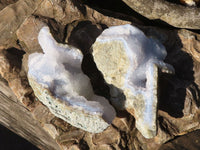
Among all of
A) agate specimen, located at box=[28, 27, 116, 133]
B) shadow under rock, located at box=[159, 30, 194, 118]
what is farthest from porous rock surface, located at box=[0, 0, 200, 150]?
agate specimen, located at box=[28, 27, 116, 133]

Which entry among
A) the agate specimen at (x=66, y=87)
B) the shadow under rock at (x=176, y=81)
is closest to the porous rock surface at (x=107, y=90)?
the shadow under rock at (x=176, y=81)

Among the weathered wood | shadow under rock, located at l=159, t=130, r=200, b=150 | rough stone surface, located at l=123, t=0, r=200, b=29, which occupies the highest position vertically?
rough stone surface, located at l=123, t=0, r=200, b=29

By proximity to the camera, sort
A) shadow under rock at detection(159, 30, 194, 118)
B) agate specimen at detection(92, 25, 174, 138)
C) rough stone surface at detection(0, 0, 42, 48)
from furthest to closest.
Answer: rough stone surface at detection(0, 0, 42, 48)
shadow under rock at detection(159, 30, 194, 118)
agate specimen at detection(92, 25, 174, 138)

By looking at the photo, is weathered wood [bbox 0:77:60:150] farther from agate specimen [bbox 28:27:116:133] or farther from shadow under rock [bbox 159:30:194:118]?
shadow under rock [bbox 159:30:194:118]

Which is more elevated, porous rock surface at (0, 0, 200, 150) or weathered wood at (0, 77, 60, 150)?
porous rock surface at (0, 0, 200, 150)

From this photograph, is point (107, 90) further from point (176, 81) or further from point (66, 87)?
point (176, 81)

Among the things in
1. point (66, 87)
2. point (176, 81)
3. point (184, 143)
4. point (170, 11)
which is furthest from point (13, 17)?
point (184, 143)

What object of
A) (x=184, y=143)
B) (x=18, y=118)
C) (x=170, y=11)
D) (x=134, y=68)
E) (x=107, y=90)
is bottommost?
(x=18, y=118)
